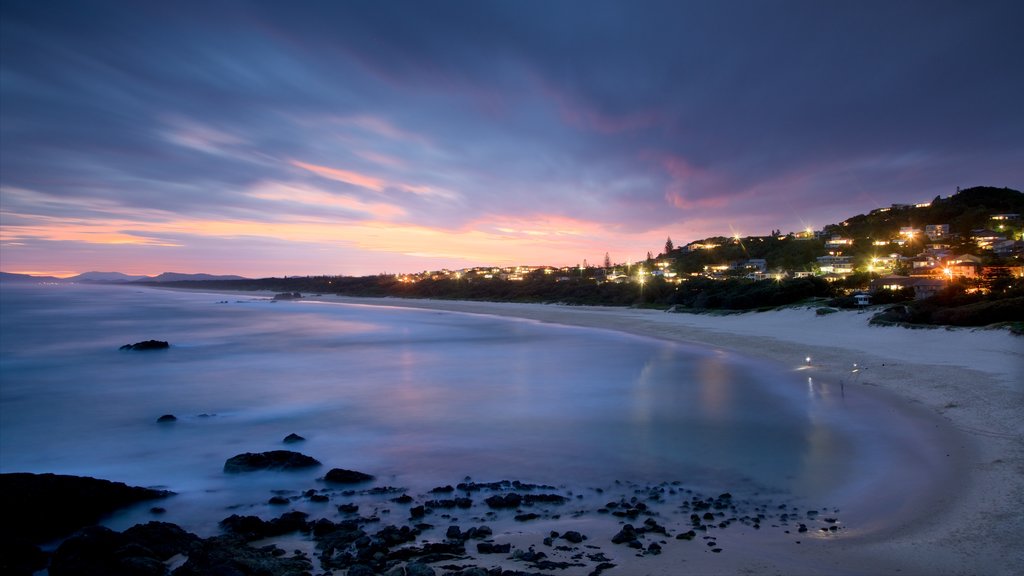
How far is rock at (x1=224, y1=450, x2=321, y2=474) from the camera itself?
34.4ft

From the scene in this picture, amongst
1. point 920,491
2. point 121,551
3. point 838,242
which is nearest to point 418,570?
point 121,551

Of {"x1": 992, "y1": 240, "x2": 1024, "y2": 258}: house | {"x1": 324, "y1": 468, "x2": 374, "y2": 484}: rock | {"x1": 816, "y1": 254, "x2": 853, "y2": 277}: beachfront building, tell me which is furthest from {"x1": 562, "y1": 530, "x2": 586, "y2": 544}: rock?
{"x1": 816, "y1": 254, "x2": 853, "y2": 277}: beachfront building

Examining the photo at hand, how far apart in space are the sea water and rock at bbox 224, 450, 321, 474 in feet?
0.97

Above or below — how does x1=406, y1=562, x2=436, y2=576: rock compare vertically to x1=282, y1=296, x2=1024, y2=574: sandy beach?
below

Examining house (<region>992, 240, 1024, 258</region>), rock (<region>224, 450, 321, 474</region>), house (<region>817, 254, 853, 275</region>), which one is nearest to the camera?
rock (<region>224, 450, 321, 474</region>)

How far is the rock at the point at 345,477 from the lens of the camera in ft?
32.1

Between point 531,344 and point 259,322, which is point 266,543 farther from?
point 259,322

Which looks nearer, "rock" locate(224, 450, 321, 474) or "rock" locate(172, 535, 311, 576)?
"rock" locate(172, 535, 311, 576)

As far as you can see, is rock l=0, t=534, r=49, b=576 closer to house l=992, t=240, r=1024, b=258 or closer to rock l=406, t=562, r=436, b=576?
rock l=406, t=562, r=436, b=576

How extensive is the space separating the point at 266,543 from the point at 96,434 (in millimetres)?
11465

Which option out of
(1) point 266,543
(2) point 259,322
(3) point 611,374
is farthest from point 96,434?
(2) point 259,322

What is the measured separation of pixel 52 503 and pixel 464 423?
890 cm

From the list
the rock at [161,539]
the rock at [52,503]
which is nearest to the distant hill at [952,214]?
the rock at [161,539]

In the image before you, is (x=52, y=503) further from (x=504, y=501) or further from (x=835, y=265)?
(x=835, y=265)
